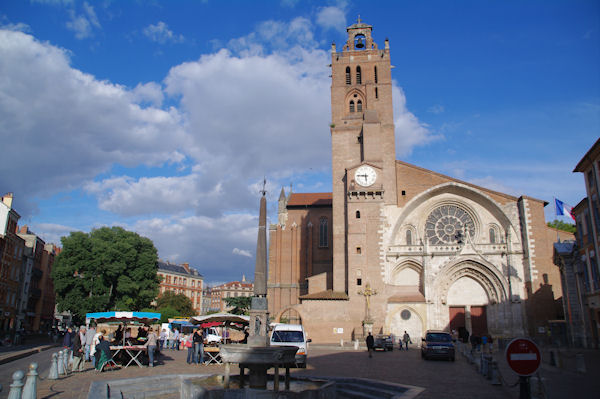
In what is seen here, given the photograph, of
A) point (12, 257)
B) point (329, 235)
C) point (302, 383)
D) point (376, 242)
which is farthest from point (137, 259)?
point (302, 383)

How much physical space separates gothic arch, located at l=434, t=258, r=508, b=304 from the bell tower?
5.89m

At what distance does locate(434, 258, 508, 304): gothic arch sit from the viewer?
121 feet

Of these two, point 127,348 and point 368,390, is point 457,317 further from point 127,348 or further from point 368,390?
point 127,348

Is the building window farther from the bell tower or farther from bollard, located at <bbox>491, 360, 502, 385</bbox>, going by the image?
bollard, located at <bbox>491, 360, 502, 385</bbox>

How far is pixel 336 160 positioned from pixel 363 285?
13.0m

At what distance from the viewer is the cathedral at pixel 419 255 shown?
3612 cm

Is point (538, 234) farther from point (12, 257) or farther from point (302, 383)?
point (12, 257)

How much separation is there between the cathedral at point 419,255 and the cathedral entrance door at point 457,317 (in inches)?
3.3

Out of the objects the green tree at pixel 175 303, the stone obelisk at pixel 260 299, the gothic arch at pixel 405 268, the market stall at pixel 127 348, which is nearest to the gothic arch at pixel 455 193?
the gothic arch at pixel 405 268

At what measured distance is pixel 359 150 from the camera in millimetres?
43562

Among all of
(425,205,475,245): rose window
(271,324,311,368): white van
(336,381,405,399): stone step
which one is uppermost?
(425,205,475,245): rose window

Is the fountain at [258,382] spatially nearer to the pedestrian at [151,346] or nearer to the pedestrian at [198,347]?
the pedestrian at [151,346]

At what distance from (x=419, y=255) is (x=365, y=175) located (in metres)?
8.43

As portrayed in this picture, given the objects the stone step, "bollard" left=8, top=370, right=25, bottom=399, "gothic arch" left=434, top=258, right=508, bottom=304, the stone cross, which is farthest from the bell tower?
"bollard" left=8, top=370, right=25, bottom=399
